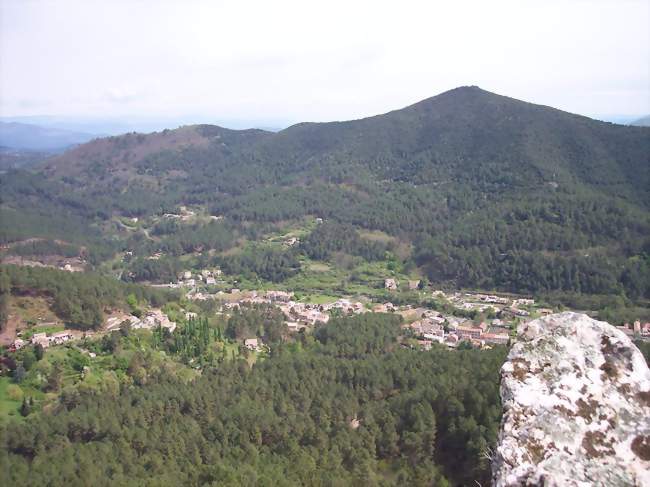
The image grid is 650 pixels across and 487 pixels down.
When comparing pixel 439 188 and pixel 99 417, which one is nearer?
pixel 99 417

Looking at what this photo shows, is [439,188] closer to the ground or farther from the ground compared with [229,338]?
farther from the ground

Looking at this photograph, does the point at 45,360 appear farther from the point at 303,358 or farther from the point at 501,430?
the point at 501,430

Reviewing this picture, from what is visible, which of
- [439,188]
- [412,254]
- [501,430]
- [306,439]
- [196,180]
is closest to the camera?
[501,430]

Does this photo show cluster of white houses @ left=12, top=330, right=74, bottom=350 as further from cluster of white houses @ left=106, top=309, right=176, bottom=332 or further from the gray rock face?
the gray rock face

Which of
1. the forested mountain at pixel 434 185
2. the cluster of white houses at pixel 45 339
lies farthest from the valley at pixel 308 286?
the forested mountain at pixel 434 185

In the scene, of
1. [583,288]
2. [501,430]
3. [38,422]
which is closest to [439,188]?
[583,288]
